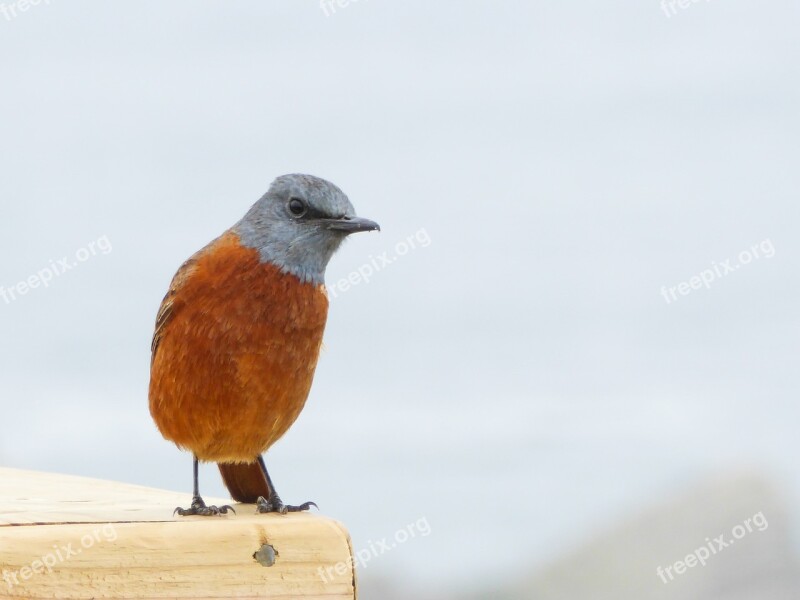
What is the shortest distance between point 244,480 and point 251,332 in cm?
77

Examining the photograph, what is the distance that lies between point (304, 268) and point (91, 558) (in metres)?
1.81

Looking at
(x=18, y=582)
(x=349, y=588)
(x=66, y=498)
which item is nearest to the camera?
(x=18, y=582)

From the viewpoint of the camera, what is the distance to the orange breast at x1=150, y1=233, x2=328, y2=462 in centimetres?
493

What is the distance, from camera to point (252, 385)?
4.91m

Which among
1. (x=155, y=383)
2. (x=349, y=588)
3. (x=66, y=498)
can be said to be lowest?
(x=349, y=588)

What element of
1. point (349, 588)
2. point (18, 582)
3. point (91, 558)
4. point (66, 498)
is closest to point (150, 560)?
point (91, 558)

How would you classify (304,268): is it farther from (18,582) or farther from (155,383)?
(18,582)

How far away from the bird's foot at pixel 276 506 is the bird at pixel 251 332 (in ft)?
0.04

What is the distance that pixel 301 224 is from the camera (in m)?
5.16

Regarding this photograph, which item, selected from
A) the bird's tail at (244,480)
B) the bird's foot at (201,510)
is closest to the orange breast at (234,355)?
the bird's tail at (244,480)

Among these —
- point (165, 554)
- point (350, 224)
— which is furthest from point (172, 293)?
point (165, 554)

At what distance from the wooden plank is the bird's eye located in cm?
136

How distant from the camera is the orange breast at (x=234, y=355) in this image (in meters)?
4.93

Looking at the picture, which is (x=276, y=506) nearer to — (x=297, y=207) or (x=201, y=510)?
(x=201, y=510)
